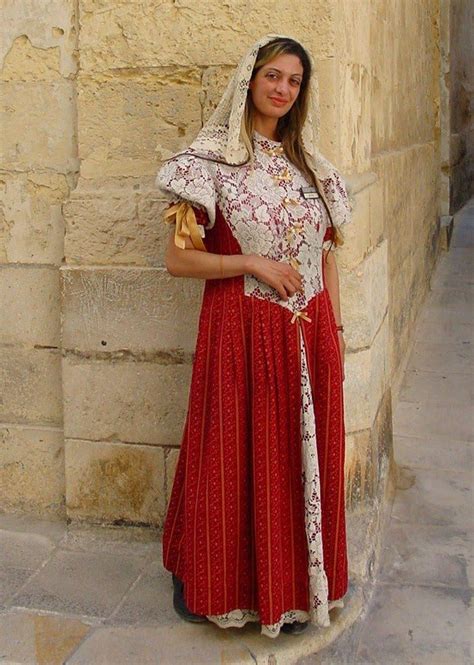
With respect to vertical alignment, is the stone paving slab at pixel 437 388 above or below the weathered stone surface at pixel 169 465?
below

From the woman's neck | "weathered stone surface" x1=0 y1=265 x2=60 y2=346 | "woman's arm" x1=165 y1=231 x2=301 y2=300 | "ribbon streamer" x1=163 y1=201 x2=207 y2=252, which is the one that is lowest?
"weathered stone surface" x1=0 y1=265 x2=60 y2=346

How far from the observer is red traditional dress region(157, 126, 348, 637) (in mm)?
2619

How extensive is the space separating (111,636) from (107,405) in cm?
86

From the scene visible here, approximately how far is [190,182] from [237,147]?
6.5 inches

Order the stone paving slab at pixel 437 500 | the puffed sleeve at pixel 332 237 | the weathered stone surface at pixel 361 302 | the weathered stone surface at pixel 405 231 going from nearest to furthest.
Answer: the puffed sleeve at pixel 332 237 → the weathered stone surface at pixel 361 302 → the stone paving slab at pixel 437 500 → the weathered stone surface at pixel 405 231

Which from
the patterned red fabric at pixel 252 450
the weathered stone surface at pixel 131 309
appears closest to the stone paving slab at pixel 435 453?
the weathered stone surface at pixel 131 309

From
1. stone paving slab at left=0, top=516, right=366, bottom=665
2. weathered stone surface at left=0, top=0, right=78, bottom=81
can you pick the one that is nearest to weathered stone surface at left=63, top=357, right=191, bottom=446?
stone paving slab at left=0, top=516, right=366, bottom=665

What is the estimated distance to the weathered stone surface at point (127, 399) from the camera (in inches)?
131

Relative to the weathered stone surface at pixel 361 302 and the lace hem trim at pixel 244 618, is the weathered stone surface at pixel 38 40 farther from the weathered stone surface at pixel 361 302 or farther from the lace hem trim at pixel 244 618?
the lace hem trim at pixel 244 618

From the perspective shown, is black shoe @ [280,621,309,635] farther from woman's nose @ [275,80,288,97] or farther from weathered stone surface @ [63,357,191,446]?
woman's nose @ [275,80,288,97]

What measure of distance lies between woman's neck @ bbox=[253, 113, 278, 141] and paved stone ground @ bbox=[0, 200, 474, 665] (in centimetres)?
143

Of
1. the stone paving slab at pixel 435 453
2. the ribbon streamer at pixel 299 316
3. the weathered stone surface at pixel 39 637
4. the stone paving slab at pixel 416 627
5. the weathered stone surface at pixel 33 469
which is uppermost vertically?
the ribbon streamer at pixel 299 316

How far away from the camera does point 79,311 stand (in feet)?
11.0

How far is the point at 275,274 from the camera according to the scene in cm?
258
